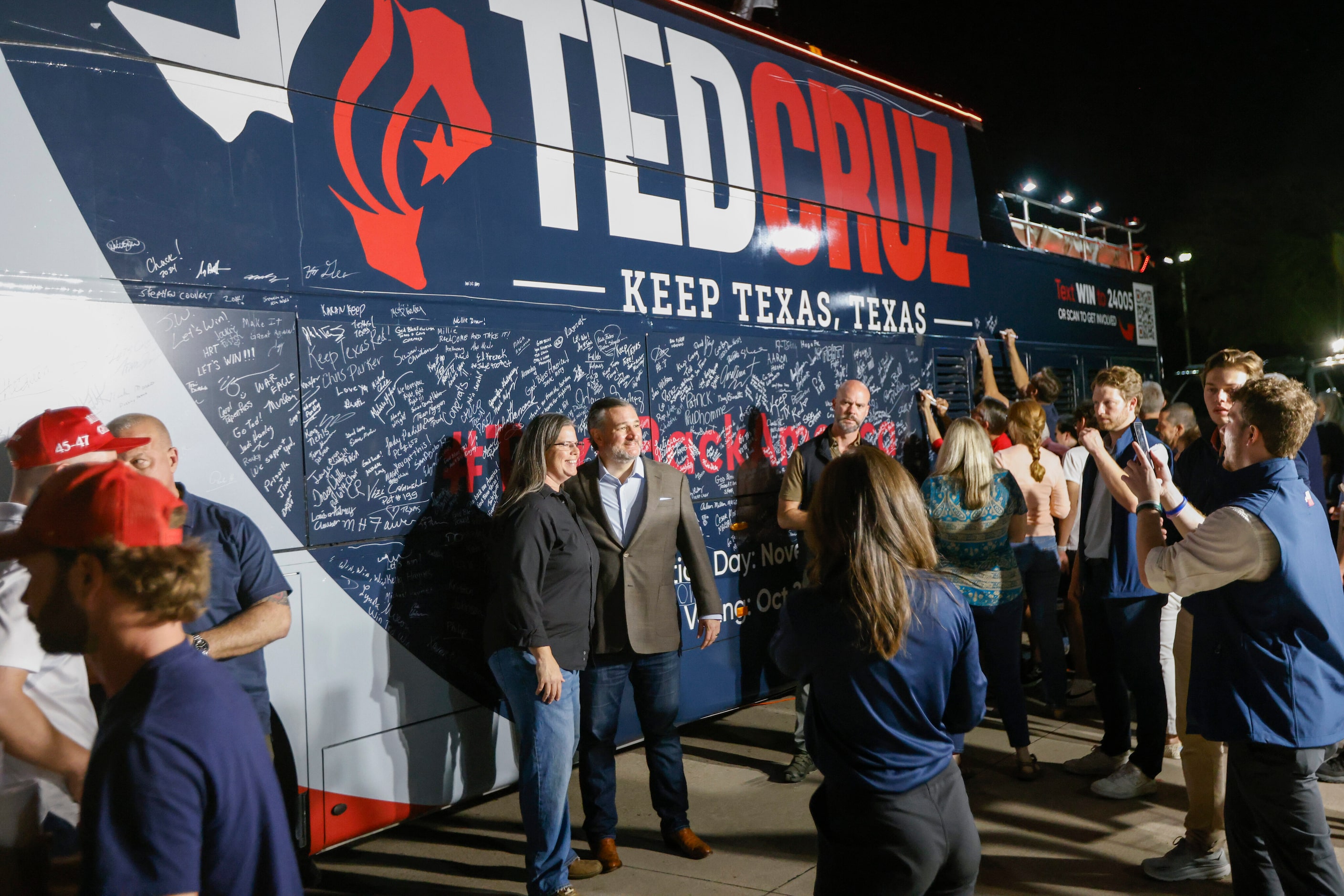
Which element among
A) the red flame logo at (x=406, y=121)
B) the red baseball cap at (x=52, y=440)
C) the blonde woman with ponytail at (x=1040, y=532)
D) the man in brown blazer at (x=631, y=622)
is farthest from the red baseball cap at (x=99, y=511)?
the blonde woman with ponytail at (x=1040, y=532)

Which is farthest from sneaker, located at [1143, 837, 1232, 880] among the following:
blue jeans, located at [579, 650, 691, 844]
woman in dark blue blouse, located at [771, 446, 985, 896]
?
woman in dark blue blouse, located at [771, 446, 985, 896]

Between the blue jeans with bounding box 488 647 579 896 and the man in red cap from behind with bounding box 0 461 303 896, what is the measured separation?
7.67 feet

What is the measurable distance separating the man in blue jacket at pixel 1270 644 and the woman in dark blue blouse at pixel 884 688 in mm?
1142

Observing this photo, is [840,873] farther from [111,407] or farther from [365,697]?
[111,407]

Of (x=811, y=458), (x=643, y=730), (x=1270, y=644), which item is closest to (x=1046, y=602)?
(x=811, y=458)

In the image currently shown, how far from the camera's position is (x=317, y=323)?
13.3ft

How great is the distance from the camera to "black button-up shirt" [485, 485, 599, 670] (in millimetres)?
3918

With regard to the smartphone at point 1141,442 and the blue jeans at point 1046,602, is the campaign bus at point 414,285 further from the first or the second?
the smartphone at point 1141,442

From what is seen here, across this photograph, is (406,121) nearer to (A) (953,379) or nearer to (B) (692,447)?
(B) (692,447)

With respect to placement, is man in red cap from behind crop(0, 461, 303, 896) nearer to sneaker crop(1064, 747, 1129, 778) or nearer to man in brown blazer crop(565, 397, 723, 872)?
man in brown blazer crop(565, 397, 723, 872)

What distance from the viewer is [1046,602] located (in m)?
6.22

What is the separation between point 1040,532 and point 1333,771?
1895mm

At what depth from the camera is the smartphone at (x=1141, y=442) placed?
3.40 meters

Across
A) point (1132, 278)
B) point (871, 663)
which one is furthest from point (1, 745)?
point (1132, 278)
